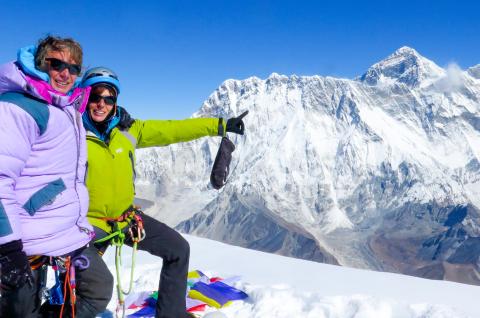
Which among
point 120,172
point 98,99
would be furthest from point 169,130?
point 98,99

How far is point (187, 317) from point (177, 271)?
2.54 feet

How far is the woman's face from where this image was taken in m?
5.96

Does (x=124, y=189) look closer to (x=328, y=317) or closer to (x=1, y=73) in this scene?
(x=1, y=73)

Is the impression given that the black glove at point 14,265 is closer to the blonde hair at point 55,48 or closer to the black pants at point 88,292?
the black pants at point 88,292

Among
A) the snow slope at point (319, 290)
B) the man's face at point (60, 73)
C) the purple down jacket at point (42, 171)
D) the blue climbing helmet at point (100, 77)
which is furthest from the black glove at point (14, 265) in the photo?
the snow slope at point (319, 290)

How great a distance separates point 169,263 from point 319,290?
361cm

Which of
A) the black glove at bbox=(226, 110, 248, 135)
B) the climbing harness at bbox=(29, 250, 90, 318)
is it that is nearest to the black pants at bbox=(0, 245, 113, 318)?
the climbing harness at bbox=(29, 250, 90, 318)

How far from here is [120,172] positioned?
609cm

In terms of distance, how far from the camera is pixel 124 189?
20.3 feet

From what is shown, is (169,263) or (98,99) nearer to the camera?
(98,99)

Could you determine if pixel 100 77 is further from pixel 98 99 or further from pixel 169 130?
pixel 169 130

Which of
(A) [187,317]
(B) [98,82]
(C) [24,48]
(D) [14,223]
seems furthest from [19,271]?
(A) [187,317]

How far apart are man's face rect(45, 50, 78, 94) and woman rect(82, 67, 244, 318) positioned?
111cm

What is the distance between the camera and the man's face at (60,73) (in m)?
4.66
